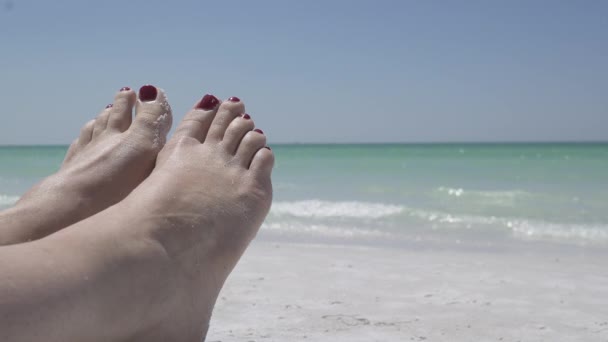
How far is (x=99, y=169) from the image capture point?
6.37ft

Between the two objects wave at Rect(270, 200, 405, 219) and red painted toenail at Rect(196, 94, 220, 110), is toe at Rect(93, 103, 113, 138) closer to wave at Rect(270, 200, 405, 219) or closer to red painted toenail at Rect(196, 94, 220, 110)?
red painted toenail at Rect(196, 94, 220, 110)

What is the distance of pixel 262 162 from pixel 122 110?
60 centimetres

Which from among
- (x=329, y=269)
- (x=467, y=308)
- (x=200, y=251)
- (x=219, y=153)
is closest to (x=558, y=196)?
(x=329, y=269)

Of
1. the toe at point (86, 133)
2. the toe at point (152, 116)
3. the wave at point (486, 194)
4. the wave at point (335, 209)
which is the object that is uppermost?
the toe at point (152, 116)

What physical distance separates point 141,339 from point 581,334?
4.07 feet

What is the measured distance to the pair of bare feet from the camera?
1019mm

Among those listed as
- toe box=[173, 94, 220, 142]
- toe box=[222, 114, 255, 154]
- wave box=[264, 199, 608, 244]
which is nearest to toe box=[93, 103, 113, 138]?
toe box=[173, 94, 220, 142]

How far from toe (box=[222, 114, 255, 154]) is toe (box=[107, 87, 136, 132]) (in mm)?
389

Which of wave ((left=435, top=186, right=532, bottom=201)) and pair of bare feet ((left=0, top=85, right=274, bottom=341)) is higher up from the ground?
pair of bare feet ((left=0, top=85, right=274, bottom=341))

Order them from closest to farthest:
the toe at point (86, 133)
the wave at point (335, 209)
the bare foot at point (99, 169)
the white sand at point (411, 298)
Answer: the bare foot at point (99, 169)
the white sand at point (411, 298)
the toe at point (86, 133)
the wave at point (335, 209)

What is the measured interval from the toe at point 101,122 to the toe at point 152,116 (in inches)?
5.9

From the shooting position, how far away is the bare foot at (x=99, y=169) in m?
1.65

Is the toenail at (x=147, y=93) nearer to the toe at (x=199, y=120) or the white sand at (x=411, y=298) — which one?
Answer: the toe at (x=199, y=120)

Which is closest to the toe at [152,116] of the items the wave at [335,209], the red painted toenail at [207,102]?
the red painted toenail at [207,102]
